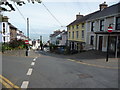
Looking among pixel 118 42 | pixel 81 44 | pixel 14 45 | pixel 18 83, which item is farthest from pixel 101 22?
pixel 18 83

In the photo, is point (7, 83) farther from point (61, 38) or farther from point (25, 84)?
point (61, 38)

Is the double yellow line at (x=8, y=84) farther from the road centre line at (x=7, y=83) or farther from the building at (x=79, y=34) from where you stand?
the building at (x=79, y=34)

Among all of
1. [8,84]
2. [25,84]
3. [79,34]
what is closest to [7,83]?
[8,84]

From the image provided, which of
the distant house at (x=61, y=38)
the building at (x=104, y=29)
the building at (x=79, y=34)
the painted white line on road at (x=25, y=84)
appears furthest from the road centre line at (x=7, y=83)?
the distant house at (x=61, y=38)

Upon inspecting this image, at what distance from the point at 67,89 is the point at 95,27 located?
1927 cm

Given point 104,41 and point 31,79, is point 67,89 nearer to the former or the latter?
point 31,79

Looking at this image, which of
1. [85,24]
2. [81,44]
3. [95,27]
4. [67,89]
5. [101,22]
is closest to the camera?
[67,89]

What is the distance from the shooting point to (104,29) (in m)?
20.0

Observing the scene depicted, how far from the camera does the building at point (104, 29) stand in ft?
56.9

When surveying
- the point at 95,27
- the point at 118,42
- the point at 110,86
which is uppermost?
the point at 95,27

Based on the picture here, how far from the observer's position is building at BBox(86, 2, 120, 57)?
56.9ft

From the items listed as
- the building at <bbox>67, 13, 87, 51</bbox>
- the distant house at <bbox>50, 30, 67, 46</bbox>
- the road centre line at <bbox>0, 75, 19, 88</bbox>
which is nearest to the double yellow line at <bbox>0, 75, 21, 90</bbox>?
the road centre line at <bbox>0, 75, 19, 88</bbox>

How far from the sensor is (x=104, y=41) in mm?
19547

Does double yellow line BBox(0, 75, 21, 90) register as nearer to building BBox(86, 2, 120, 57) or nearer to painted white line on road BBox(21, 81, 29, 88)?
painted white line on road BBox(21, 81, 29, 88)
